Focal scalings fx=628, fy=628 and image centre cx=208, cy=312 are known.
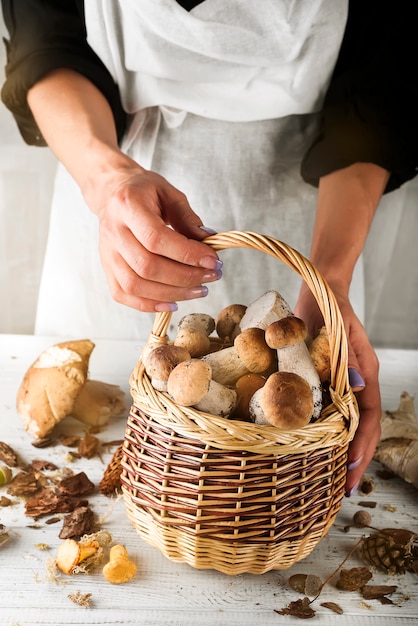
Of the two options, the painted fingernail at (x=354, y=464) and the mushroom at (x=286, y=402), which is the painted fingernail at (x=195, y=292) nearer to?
the mushroom at (x=286, y=402)

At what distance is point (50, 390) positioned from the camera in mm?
923

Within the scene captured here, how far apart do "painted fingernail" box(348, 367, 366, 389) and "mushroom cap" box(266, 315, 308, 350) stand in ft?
0.36

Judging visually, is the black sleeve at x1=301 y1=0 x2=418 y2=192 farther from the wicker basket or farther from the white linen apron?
the wicker basket

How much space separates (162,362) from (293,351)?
145mm

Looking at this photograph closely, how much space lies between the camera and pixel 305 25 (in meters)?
1.07

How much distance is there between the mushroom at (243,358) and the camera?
2.28ft

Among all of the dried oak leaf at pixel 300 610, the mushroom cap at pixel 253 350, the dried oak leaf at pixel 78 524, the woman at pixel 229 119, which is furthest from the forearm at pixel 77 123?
the dried oak leaf at pixel 300 610

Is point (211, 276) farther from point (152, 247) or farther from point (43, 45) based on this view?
point (43, 45)

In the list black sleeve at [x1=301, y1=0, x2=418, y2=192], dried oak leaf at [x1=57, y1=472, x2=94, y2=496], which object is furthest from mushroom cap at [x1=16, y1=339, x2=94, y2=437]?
black sleeve at [x1=301, y1=0, x2=418, y2=192]

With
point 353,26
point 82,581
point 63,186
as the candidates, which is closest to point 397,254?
point 353,26

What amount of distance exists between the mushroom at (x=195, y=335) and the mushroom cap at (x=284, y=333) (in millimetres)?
101

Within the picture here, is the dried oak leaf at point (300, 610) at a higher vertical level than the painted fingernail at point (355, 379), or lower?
lower

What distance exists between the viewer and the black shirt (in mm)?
1061

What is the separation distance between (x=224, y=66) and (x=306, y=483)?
0.75m
